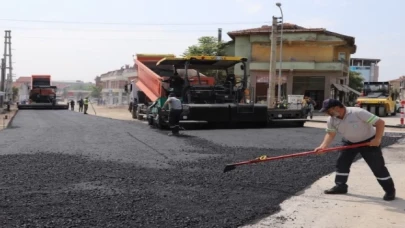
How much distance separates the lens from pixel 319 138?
12289 millimetres

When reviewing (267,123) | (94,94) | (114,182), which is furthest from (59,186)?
(94,94)

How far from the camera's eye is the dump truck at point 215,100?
1455cm

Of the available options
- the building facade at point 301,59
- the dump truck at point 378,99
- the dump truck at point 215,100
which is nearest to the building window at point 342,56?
the building facade at point 301,59

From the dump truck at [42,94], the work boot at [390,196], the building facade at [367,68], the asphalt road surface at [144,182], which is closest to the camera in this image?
the asphalt road surface at [144,182]

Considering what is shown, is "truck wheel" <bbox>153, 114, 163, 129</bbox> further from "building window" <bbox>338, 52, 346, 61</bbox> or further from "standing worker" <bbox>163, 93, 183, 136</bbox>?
"building window" <bbox>338, 52, 346, 61</bbox>

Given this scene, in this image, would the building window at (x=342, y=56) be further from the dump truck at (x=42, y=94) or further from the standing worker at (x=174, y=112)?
the standing worker at (x=174, y=112)

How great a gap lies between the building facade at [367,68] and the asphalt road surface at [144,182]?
241ft

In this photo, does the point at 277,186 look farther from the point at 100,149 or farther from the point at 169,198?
the point at 100,149

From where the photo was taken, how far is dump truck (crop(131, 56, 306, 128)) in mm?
14547

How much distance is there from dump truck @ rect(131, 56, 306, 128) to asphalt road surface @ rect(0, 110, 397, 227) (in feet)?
12.9

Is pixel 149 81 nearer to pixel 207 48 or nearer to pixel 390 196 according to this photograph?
pixel 390 196

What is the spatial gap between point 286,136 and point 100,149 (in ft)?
17.6

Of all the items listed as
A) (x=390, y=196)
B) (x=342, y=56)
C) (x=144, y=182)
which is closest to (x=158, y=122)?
(x=144, y=182)

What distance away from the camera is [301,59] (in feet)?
122
